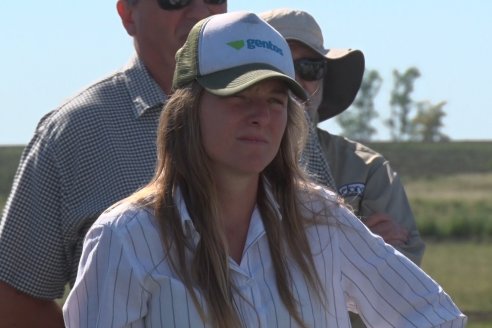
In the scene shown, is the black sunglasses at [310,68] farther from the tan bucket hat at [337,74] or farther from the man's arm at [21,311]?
the man's arm at [21,311]

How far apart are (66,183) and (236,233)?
1.01m

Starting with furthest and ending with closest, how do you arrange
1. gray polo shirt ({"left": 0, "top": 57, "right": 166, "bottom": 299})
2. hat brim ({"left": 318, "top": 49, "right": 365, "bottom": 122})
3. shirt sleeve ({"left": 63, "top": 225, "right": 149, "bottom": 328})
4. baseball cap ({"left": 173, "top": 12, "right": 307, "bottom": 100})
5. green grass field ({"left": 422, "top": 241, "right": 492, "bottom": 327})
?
green grass field ({"left": 422, "top": 241, "right": 492, "bottom": 327}), hat brim ({"left": 318, "top": 49, "right": 365, "bottom": 122}), gray polo shirt ({"left": 0, "top": 57, "right": 166, "bottom": 299}), baseball cap ({"left": 173, "top": 12, "right": 307, "bottom": 100}), shirt sleeve ({"left": 63, "top": 225, "right": 149, "bottom": 328})

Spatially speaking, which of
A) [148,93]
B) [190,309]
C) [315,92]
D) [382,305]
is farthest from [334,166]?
[190,309]

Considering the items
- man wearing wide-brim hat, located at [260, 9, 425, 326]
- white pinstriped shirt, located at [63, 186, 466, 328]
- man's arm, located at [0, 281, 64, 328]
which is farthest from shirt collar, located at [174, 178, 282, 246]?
man wearing wide-brim hat, located at [260, 9, 425, 326]

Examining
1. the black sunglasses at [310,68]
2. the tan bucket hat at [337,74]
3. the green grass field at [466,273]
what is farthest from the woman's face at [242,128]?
the green grass field at [466,273]

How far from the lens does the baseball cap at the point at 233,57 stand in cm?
352

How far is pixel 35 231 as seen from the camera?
4480mm

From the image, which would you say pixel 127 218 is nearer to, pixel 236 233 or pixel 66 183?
pixel 236 233

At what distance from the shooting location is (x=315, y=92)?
5078mm

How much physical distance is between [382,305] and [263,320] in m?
0.40

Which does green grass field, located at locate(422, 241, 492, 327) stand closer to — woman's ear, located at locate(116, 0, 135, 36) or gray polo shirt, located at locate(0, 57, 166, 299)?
woman's ear, located at locate(116, 0, 135, 36)

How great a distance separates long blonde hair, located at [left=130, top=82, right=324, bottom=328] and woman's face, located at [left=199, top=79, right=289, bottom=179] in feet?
0.09

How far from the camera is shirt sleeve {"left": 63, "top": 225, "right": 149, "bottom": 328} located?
3408 mm

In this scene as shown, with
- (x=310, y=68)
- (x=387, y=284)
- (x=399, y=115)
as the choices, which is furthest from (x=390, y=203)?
(x=399, y=115)
